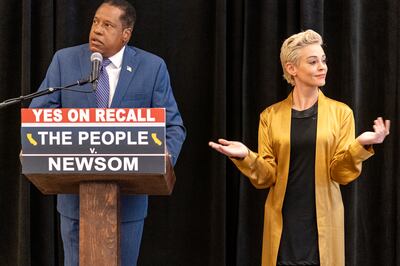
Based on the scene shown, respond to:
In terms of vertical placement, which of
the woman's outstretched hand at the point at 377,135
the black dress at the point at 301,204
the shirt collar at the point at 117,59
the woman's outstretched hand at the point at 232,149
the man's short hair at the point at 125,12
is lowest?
the black dress at the point at 301,204

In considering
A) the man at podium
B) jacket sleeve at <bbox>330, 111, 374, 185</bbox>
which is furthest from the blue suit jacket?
jacket sleeve at <bbox>330, 111, 374, 185</bbox>

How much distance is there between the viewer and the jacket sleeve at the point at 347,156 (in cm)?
288

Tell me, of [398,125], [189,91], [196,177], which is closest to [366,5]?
[398,125]

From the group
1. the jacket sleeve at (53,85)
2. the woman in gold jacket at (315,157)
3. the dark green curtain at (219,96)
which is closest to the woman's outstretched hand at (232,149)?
the woman in gold jacket at (315,157)

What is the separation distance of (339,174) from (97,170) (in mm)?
1171

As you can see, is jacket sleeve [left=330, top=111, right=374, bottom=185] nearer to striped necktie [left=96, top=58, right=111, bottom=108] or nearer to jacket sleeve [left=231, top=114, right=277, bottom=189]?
jacket sleeve [left=231, top=114, right=277, bottom=189]

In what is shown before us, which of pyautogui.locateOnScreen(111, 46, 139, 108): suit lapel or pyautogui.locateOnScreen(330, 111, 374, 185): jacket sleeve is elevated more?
pyautogui.locateOnScreen(111, 46, 139, 108): suit lapel

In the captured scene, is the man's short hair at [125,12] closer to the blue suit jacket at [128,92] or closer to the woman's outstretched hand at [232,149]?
the blue suit jacket at [128,92]

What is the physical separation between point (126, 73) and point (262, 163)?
0.72 metres

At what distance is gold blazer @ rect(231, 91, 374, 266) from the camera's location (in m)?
2.97

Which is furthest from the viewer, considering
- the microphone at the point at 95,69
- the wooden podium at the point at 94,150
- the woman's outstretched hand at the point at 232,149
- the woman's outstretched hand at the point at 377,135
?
the woman's outstretched hand at the point at 232,149

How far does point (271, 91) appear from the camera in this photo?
392cm

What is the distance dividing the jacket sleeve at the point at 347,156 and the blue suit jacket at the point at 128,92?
0.69 m

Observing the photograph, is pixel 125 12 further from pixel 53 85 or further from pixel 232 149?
pixel 232 149
